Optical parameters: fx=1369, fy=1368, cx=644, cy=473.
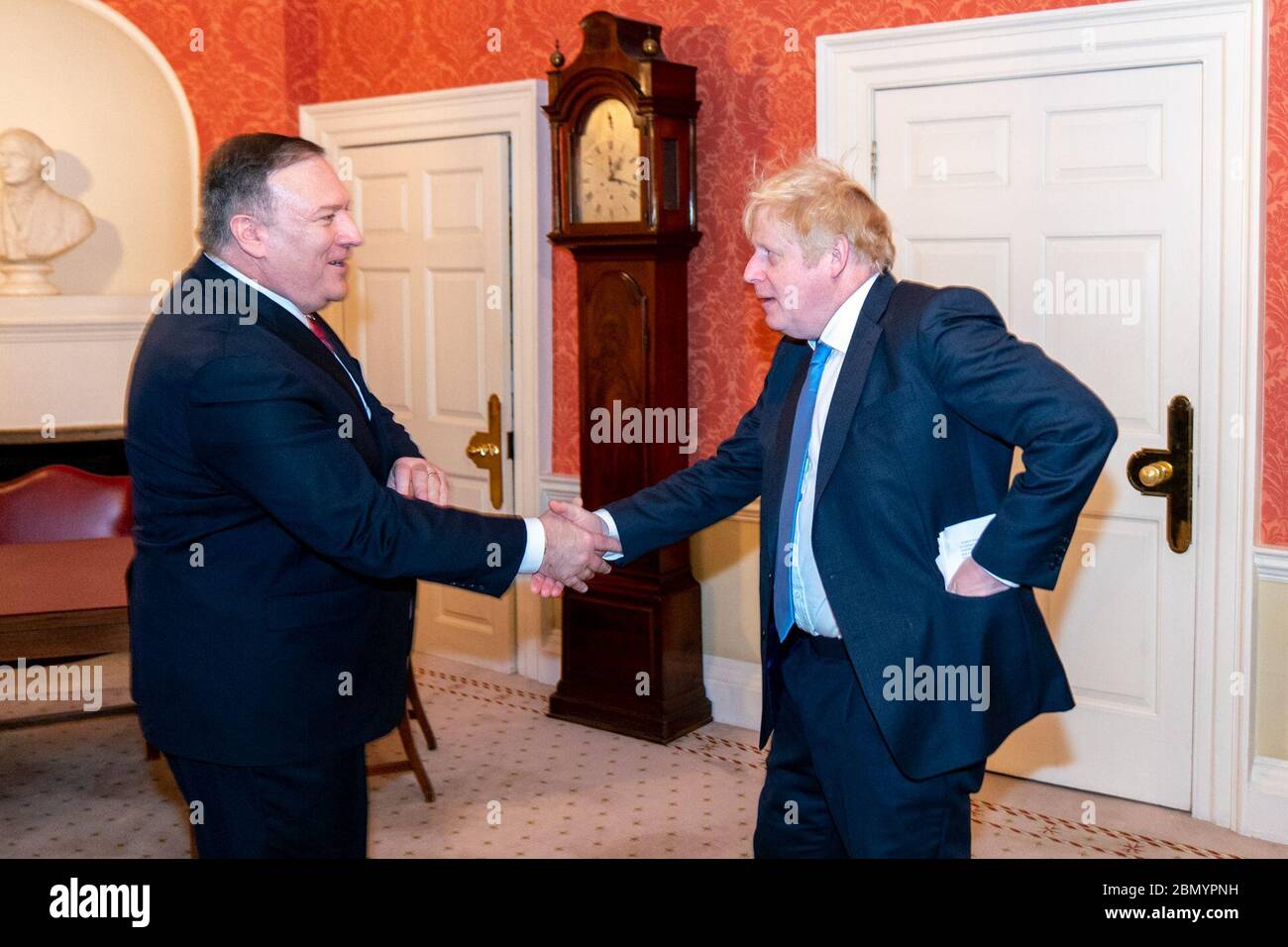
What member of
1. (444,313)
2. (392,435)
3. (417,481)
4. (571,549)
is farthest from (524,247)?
(417,481)

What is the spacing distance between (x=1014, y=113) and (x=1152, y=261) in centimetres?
61

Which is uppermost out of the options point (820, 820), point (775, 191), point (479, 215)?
point (479, 215)

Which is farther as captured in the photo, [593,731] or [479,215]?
[479,215]

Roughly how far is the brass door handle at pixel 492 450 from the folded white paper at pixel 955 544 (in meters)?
3.38

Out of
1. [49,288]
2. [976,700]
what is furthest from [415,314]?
[976,700]

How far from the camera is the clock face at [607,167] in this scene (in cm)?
460

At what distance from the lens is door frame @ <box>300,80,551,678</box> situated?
5.24m

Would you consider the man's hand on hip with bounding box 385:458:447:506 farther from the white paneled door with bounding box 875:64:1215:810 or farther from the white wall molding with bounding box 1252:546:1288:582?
the white wall molding with bounding box 1252:546:1288:582

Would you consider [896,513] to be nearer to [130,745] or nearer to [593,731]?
[593,731]

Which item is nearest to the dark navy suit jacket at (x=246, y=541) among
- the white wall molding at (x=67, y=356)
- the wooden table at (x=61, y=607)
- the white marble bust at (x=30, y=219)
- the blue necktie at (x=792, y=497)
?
the blue necktie at (x=792, y=497)

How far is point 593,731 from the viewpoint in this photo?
15.9 ft

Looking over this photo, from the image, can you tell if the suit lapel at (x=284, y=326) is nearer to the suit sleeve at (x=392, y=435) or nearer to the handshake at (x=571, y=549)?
the suit sleeve at (x=392, y=435)

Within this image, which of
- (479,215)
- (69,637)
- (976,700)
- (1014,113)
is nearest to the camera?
(976,700)

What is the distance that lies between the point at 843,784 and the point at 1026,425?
69 cm
